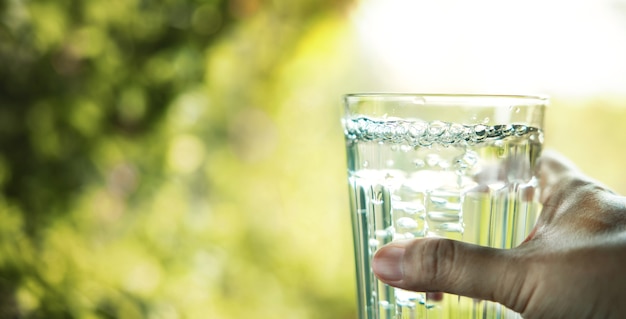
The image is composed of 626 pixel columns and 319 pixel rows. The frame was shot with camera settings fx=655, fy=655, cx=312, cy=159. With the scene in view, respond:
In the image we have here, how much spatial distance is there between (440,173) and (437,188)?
0.04 ft

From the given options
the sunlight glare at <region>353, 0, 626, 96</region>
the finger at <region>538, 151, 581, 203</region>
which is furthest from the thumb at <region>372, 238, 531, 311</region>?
the sunlight glare at <region>353, 0, 626, 96</region>

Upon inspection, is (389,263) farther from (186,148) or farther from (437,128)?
(186,148)

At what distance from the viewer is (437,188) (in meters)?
0.48

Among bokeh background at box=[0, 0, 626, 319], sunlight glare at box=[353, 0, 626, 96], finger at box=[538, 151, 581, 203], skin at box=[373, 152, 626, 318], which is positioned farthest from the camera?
bokeh background at box=[0, 0, 626, 319]

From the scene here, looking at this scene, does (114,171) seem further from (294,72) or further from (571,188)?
(571,188)

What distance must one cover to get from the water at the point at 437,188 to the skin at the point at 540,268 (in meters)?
0.03

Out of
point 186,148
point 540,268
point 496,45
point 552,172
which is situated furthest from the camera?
point 186,148

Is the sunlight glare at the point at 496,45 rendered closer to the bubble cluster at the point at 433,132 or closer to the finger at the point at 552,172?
the finger at the point at 552,172

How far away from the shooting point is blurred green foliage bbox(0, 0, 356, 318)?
135 cm

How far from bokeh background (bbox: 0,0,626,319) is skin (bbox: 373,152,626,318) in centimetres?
85

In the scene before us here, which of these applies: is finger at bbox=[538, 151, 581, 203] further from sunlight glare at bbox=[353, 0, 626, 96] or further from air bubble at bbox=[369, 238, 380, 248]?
sunlight glare at bbox=[353, 0, 626, 96]

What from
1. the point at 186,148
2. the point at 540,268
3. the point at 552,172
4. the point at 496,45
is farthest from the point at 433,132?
the point at 186,148

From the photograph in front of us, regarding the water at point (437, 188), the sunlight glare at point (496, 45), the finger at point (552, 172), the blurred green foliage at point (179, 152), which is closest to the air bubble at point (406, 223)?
the water at point (437, 188)

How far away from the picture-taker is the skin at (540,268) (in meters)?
0.44
